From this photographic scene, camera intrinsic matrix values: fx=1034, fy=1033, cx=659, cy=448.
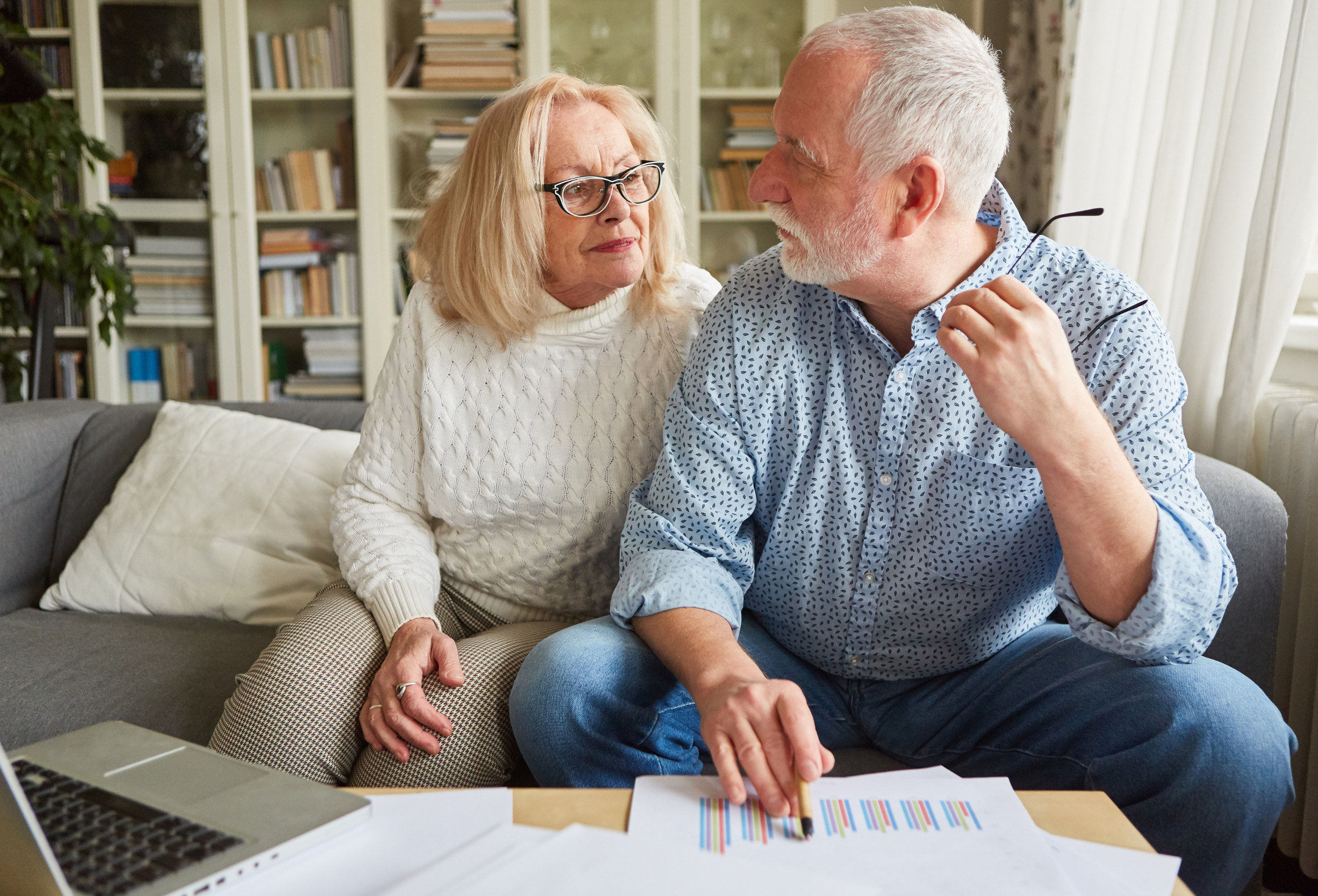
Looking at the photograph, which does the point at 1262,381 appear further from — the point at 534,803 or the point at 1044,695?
the point at 534,803

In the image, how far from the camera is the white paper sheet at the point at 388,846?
64 centimetres

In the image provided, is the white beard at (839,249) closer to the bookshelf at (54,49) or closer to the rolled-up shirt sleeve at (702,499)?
the rolled-up shirt sleeve at (702,499)

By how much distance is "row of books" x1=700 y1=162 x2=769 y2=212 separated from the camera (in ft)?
10.6

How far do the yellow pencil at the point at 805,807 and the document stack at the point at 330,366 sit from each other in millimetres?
2798

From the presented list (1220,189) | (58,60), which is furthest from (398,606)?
(58,60)

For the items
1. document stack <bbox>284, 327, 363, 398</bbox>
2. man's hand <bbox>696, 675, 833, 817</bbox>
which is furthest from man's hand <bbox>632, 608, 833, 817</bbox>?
document stack <bbox>284, 327, 363, 398</bbox>

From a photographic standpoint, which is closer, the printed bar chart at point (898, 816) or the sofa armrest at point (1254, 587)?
the printed bar chart at point (898, 816)

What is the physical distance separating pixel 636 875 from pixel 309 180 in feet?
9.84

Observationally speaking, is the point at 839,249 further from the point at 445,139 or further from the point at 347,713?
the point at 445,139

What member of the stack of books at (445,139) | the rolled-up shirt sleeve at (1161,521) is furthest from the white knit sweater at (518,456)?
the stack of books at (445,139)

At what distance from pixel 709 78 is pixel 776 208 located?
2241 mm

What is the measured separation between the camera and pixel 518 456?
1299mm

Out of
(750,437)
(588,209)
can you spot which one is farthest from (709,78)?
(750,437)

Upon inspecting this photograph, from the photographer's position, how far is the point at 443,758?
42.5 inches
